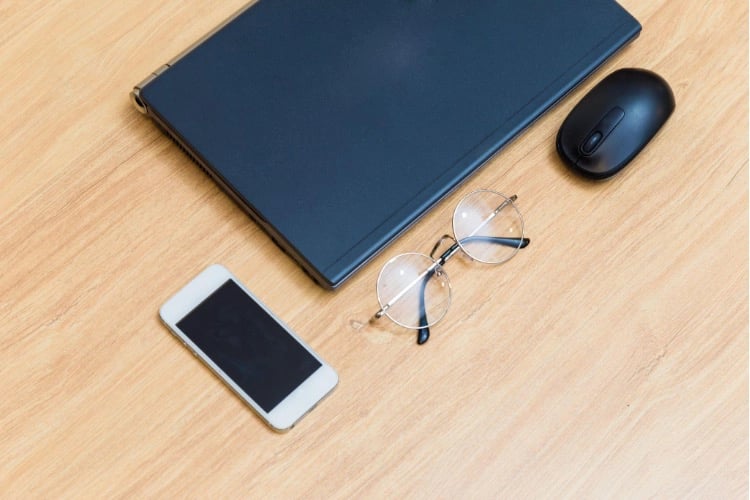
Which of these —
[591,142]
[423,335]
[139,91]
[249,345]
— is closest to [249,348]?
[249,345]

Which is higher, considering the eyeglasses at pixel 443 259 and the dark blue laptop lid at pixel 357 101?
the dark blue laptop lid at pixel 357 101

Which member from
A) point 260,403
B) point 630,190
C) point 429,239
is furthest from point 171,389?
point 630,190

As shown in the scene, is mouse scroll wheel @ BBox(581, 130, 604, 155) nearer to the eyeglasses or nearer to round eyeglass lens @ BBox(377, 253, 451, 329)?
the eyeglasses

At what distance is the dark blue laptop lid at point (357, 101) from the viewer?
81 cm

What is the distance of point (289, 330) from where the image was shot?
81cm

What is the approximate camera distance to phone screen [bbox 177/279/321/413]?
793 millimetres

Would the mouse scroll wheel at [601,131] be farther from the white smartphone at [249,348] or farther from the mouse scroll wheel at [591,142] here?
the white smartphone at [249,348]

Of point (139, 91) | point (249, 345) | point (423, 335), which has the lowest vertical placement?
point (423, 335)

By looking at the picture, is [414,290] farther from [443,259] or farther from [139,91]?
[139,91]

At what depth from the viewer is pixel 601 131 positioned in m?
0.86

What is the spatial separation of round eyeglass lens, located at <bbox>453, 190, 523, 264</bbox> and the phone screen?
0.64 feet

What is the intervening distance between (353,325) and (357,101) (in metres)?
0.22

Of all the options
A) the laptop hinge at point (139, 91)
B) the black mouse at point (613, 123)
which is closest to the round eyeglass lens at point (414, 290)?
the black mouse at point (613, 123)

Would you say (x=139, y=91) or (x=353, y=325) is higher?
(x=139, y=91)
